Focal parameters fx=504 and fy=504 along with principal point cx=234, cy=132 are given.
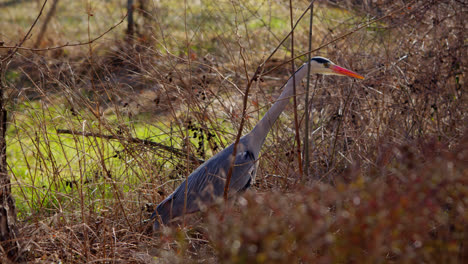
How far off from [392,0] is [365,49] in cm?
52

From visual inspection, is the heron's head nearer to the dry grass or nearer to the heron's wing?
the dry grass

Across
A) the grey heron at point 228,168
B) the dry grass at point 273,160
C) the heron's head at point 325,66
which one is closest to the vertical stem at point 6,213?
the dry grass at point 273,160

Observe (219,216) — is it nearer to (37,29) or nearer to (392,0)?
(392,0)

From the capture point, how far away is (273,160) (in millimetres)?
3566

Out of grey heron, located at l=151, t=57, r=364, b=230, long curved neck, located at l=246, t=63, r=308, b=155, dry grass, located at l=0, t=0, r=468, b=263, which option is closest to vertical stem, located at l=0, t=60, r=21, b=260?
dry grass, located at l=0, t=0, r=468, b=263

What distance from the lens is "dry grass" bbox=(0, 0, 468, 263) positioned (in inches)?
56.2

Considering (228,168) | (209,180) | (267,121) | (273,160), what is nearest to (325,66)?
(267,121)

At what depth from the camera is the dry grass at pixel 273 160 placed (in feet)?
4.68

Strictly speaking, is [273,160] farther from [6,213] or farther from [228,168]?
[6,213]

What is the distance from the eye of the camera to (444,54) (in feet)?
13.8

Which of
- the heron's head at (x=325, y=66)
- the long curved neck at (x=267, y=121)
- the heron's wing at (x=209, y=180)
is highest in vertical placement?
the heron's head at (x=325, y=66)

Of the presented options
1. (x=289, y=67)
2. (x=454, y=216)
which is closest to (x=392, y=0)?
(x=289, y=67)

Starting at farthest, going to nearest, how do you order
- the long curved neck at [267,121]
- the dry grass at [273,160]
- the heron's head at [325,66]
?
the heron's head at [325,66] < the long curved neck at [267,121] < the dry grass at [273,160]

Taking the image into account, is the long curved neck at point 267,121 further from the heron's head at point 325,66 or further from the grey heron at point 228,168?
the heron's head at point 325,66
